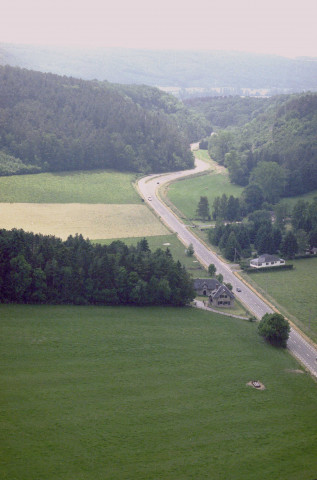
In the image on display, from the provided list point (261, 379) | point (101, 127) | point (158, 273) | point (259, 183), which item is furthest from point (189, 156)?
point (261, 379)

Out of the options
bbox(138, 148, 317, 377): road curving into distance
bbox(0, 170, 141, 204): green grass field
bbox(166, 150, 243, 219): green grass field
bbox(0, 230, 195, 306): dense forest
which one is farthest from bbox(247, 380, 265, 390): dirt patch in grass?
bbox(0, 170, 141, 204): green grass field

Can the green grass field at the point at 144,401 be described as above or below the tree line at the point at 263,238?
below

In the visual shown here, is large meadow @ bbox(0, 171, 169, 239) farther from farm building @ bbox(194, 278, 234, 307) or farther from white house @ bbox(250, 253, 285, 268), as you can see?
farm building @ bbox(194, 278, 234, 307)

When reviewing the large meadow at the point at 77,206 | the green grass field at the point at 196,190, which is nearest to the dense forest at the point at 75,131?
the large meadow at the point at 77,206

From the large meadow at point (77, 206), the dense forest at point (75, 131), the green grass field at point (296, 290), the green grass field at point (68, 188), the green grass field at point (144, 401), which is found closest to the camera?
the green grass field at point (144, 401)

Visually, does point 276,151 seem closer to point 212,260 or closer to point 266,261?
point 266,261

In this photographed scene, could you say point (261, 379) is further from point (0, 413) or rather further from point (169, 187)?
point (169, 187)

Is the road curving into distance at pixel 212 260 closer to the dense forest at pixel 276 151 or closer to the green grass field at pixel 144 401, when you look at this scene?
the green grass field at pixel 144 401

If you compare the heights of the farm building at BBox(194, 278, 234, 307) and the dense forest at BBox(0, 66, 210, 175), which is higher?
the dense forest at BBox(0, 66, 210, 175)
